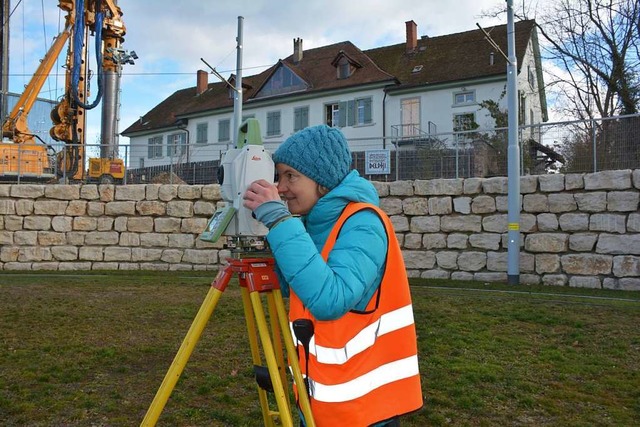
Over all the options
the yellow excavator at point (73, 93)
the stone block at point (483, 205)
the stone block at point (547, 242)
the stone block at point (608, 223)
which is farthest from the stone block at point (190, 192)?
the stone block at point (608, 223)

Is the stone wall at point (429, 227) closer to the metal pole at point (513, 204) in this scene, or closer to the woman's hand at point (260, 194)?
the metal pole at point (513, 204)

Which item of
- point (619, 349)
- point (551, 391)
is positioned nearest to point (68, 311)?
point (551, 391)

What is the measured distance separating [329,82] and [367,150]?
20974 millimetres

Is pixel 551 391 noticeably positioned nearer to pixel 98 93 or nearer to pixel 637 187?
pixel 637 187

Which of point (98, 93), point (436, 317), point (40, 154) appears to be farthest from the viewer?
point (98, 93)

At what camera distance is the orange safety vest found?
1.68m

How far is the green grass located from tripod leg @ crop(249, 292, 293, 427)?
81.4 inches

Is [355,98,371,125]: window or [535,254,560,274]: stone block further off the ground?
[355,98,371,125]: window

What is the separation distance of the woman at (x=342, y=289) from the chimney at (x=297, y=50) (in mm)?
36977

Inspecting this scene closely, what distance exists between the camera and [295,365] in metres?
1.89

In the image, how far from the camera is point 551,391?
452 cm

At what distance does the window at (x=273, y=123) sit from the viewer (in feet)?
116

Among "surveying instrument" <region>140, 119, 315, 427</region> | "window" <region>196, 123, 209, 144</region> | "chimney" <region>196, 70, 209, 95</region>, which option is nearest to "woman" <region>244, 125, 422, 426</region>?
"surveying instrument" <region>140, 119, 315, 427</region>

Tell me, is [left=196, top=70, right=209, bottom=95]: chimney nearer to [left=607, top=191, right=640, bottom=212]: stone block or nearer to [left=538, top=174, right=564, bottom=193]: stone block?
[left=538, top=174, right=564, bottom=193]: stone block
